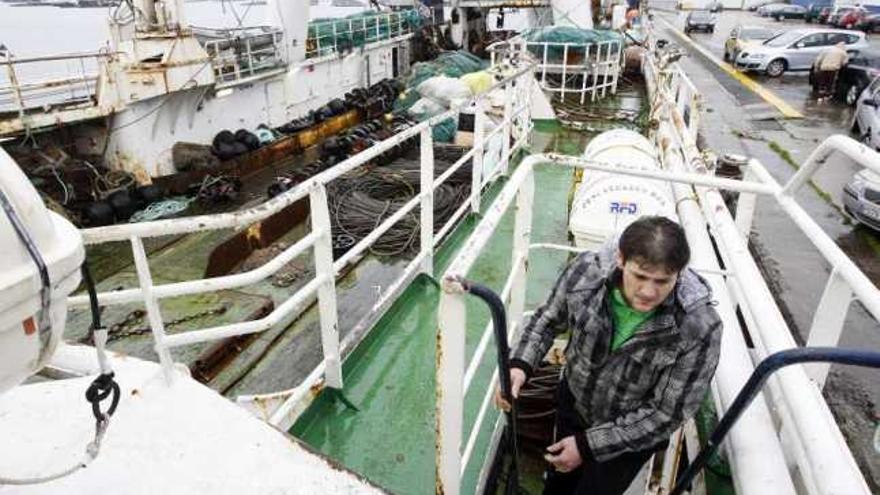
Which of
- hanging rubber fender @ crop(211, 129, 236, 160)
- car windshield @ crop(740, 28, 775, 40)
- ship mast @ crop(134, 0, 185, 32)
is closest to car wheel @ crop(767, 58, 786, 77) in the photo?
car windshield @ crop(740, 28, 775, 40)

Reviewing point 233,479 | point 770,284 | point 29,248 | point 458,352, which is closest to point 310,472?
point 233,479

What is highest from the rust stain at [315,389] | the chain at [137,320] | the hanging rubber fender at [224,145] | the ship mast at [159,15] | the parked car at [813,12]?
the parked car at [813,12]

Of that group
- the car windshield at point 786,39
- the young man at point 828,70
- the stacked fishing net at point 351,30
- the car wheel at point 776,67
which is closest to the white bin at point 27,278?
the stacked fishing net at point 351,30

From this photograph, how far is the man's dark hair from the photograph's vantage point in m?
1.71

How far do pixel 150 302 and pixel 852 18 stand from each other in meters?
53.0

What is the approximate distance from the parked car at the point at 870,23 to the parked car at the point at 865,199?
41452mm

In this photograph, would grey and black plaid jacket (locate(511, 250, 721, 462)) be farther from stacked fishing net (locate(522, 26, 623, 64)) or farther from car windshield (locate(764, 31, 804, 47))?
car windshield (locate(764, 31, 804, 47))

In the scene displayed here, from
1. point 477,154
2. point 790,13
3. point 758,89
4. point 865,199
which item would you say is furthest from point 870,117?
point 790,13

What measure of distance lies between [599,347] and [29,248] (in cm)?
170

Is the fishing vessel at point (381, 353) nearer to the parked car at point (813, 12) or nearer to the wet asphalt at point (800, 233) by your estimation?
the wet asphalt at point (800, 233)

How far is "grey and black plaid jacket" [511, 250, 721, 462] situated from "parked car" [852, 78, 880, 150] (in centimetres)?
1346

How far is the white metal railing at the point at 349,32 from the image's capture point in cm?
1794

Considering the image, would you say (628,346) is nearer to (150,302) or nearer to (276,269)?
(276,269)

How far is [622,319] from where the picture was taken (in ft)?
6.22
